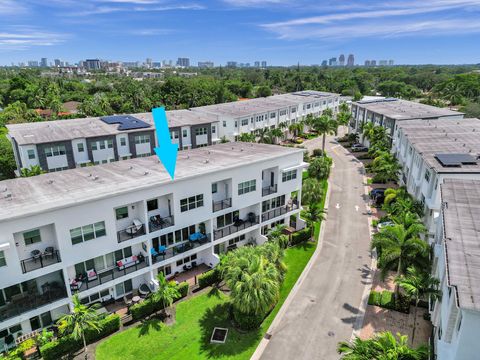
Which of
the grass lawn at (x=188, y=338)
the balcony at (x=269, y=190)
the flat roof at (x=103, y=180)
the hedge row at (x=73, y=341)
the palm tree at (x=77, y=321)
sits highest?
the flat roof at (x=103, y=180)

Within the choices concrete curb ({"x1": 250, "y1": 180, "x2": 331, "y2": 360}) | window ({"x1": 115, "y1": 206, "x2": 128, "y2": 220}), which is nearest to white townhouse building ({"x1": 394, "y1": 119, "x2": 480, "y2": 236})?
concrete curb ({"x1": 250, "y1": 180, "x2": 331, "y2": 360})

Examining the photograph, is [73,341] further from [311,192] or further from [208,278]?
[311,192]

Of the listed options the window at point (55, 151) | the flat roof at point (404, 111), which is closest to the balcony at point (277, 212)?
the window at point (55, 151)

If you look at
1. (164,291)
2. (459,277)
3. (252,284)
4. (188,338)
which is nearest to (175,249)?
(164,291)

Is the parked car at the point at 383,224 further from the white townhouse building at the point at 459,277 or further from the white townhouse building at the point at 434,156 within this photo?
the white townhouse building at the point at 459,277

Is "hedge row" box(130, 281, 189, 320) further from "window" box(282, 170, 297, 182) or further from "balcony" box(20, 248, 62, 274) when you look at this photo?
"window" box(282, 170, 297, 182)

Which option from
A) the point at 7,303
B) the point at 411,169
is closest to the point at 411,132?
the point at 411,169
